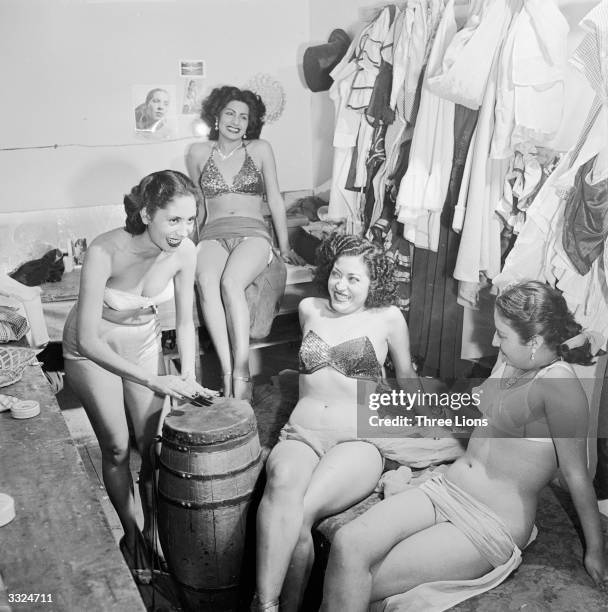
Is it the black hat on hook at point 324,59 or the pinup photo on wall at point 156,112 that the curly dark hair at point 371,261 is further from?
the black hat on hook at point 324,59

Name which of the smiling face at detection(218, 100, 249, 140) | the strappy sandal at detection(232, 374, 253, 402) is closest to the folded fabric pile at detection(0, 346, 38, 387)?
the strappy sandal at detection(232, 374, 253, 402)

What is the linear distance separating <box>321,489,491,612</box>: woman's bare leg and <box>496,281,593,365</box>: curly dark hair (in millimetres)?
553

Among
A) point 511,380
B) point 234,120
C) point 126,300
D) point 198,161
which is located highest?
point 234,120

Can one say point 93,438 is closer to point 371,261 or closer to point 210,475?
point 210,475

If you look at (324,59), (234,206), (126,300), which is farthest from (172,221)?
(324,59)

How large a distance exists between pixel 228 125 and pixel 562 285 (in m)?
1.34

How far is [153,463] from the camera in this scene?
230cm

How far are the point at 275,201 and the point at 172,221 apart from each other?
77cm

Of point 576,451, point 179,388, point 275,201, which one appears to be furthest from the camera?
point 275,201

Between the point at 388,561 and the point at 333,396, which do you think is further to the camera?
the point at 333,396

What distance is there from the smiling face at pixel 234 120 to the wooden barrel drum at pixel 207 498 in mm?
1074

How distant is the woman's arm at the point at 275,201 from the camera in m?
2.68

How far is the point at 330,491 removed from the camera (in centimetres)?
196

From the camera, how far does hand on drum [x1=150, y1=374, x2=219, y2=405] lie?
2.27 m
